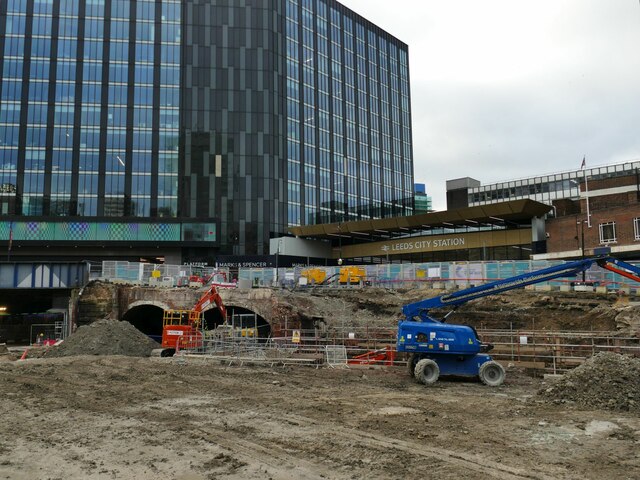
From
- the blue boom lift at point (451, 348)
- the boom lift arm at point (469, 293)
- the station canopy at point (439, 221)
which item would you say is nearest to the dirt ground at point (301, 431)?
the blue boom lift at point (451, 348)

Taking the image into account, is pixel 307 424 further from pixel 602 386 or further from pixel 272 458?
pixel 602 386

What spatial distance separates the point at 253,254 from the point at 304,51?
35.6 metres

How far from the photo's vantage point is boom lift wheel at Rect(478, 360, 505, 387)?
20.4 m

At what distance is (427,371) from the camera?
67.2ft

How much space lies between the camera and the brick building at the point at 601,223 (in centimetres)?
4472

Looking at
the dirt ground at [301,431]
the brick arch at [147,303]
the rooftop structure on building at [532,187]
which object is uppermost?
the rooftop structure on building at [532,187]

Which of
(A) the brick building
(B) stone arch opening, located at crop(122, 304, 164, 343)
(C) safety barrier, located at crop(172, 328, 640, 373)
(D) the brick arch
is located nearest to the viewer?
(C) safety barrier, located at crop(172, 328, 640, 373)

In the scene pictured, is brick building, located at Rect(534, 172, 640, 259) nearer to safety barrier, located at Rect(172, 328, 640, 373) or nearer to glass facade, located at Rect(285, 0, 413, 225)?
safety barrier, located at Rect(172, 328, 640, 373)

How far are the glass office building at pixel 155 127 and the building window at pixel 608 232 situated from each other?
42575mm

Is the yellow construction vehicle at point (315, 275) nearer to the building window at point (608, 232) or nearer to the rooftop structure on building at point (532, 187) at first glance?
the building window at point (608, 232)

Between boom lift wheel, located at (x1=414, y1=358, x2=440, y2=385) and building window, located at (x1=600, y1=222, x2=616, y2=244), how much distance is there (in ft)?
110

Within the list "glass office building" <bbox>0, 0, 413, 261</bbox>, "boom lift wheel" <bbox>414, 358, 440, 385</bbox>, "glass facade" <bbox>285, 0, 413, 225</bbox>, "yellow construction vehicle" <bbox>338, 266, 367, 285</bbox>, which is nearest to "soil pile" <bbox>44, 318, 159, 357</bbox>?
"yellow construction vehicle" <bbox>338, 266, 367, 285</bbox>

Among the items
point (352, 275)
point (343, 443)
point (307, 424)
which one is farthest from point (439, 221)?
point (343, 443)

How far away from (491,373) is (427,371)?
2549 mm
